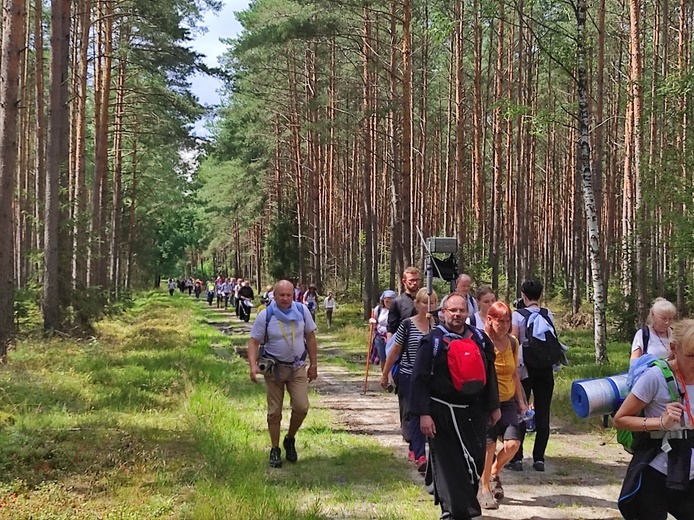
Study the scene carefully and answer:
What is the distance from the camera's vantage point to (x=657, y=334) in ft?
18.7

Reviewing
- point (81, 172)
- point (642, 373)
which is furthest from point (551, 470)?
point (81, 172)

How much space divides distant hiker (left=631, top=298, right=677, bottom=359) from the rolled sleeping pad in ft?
6.24

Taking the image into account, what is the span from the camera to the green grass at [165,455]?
18.4 ft

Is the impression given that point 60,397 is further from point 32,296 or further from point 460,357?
point 32,296

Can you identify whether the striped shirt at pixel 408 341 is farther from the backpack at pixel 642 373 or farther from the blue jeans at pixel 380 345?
the blue jeans at pixel 380 345

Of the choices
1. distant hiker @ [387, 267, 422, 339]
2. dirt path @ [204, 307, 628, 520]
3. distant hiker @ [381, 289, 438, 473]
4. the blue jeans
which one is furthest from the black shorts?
the blue jeans

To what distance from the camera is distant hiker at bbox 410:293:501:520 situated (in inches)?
186

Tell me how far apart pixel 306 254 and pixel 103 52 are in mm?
14877

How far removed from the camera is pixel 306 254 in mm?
35594

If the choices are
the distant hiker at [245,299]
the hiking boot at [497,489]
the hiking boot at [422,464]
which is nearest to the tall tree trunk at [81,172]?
the distant hiker at [245,299]

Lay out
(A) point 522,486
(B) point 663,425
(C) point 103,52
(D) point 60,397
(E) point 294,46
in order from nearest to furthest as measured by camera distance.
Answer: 1. (B) point 663,425
2. (A) point 522,486
3. (D) point 60,397
4. (C) point 103,52
5. (E) point 294,46

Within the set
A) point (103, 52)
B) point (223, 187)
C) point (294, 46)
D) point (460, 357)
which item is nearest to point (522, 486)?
point (460, 357)

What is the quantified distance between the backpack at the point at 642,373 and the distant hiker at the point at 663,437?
0.01 meters

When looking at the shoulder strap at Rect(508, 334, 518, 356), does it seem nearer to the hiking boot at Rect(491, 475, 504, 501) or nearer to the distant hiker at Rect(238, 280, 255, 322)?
the hiking boot at Rect(491, 475, 504, 501)
